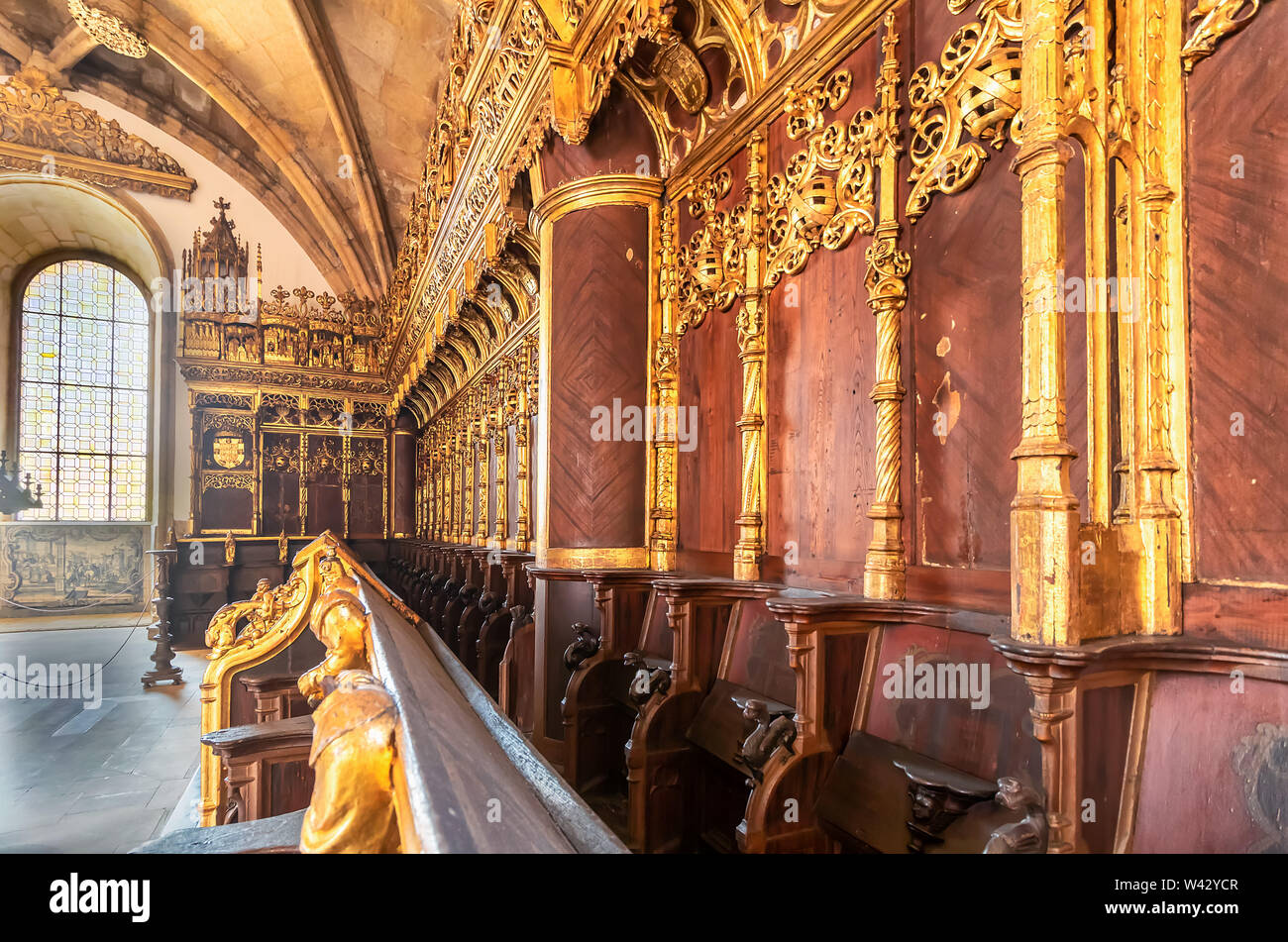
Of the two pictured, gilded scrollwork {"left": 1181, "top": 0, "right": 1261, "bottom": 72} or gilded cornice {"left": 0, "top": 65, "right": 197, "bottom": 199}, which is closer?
gilded scrollwork {"left": 1181, "top": 0, "right": 1261, "bottom": 72}

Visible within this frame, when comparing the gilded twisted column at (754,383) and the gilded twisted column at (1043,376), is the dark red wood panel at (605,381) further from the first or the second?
the gilded twisted column at (1043,376)

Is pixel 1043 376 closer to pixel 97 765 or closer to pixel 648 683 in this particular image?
pixel 648 683

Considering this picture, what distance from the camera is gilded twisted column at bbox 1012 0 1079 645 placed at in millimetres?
1459

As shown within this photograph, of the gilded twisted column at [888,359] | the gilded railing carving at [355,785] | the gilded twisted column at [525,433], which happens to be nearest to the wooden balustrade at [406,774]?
the gilded railing carving at [355,785]

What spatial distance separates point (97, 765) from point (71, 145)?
41.1 ft

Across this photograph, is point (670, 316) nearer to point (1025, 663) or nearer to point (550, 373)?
point (550, 373)

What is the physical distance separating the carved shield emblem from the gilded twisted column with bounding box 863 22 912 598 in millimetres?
12404

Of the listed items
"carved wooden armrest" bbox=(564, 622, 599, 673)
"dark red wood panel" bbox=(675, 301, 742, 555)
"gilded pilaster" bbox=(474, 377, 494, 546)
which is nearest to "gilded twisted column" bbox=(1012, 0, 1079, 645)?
"dark red wood panel" bbox=(675, 301, 742, 555)

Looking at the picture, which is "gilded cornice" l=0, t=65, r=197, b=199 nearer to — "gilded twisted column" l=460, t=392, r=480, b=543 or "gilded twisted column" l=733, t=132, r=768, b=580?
"gilded twisted column" l=460, t=392, r=480, b=543

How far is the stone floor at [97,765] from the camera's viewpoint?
11.4 feet

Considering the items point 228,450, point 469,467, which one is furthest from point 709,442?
point 228,450

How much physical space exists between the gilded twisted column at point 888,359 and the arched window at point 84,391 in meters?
15.5

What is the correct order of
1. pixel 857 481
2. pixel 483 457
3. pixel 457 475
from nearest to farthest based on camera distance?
pixel 857 481 < pixel 483 457 < pixel 457 475

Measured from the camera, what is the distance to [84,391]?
43.9ft
